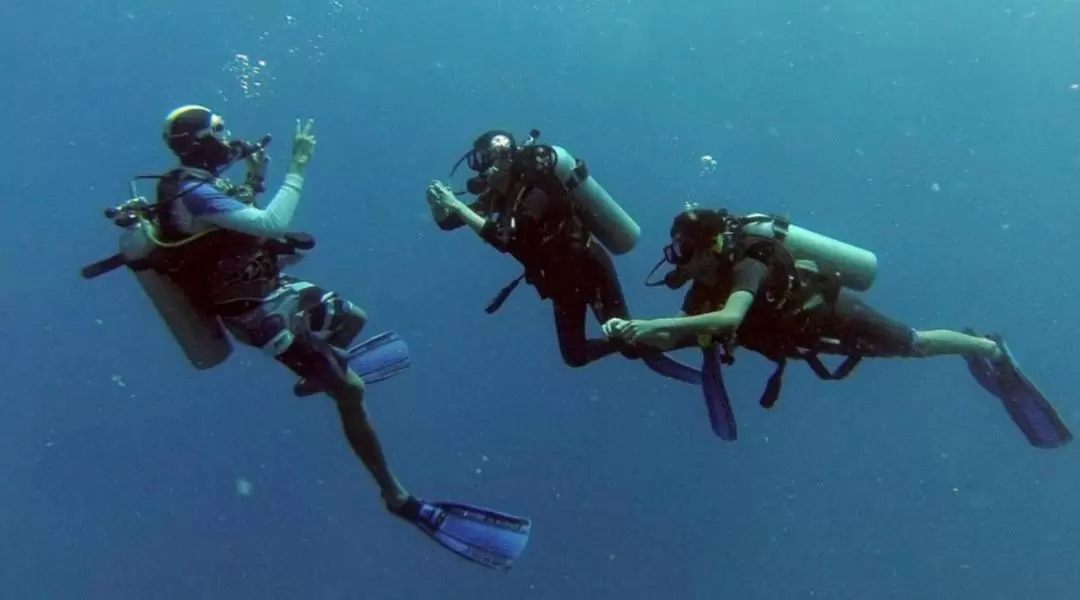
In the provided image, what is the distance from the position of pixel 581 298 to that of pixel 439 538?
2.58 metres

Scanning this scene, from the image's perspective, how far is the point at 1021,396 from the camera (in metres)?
7.57

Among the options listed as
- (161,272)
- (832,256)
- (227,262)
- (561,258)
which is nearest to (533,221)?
(561,258)

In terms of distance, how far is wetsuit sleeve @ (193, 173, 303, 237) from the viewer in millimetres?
5379

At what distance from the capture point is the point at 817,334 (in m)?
6.34

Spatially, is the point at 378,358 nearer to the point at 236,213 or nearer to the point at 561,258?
the point at 561,258

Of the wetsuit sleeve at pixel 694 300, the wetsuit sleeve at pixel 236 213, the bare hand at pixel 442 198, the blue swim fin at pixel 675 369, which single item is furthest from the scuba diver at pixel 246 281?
the wetsuit sleeve at pixel 694 300

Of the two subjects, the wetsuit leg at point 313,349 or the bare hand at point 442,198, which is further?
the bare hand at point 442,198

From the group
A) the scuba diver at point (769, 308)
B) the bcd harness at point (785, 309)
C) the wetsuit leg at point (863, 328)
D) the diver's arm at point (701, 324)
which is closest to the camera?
the diver's arm at point (701, 324)

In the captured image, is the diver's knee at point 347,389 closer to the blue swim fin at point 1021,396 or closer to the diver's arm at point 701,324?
the diver's arm at point 701,324

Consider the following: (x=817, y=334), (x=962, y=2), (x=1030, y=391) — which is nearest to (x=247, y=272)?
(x=817, y=334)

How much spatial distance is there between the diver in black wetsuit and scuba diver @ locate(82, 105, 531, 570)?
1.31m

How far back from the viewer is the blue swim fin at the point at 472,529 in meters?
7.18

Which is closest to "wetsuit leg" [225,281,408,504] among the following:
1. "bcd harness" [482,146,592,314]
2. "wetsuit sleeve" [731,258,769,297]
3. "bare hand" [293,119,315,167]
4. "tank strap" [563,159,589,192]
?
"bare hand" [293,119,315,167]

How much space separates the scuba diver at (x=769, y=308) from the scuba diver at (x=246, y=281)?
103 inches
